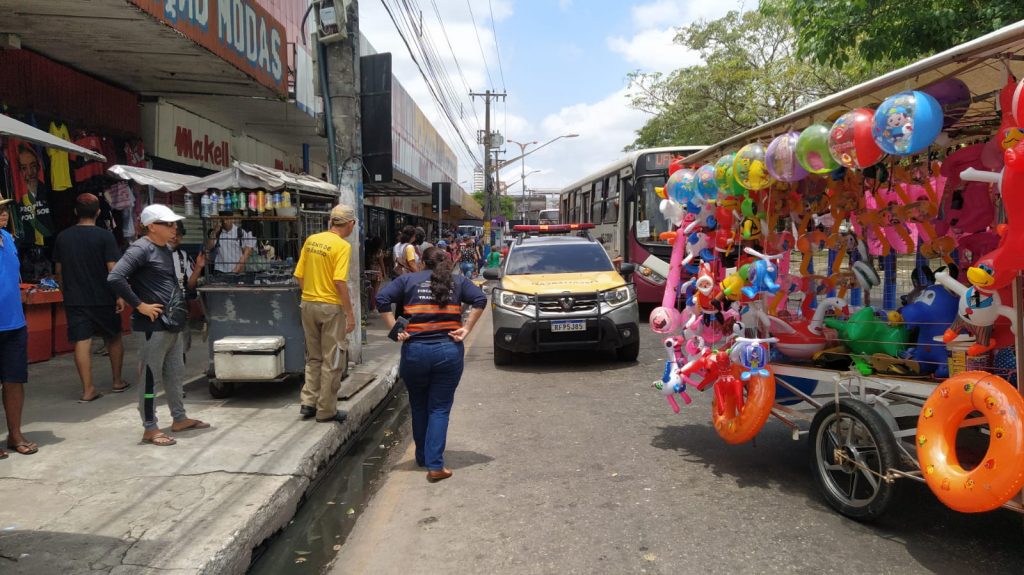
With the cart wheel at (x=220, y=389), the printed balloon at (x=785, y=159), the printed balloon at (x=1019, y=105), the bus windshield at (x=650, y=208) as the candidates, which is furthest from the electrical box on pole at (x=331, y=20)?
the printed balloon at (x=1019, y=105)

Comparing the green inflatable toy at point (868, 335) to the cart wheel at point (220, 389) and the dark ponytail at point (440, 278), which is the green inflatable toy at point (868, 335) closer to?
the dark ponytail at point (440, 278)

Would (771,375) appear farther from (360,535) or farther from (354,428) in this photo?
(354,428)

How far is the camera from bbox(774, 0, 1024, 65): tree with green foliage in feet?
26.1

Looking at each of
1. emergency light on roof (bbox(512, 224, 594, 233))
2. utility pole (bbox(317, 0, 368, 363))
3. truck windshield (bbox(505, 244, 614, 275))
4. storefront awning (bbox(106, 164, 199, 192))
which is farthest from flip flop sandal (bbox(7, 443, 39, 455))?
emergency light on roof (bbox(512, 224, 594, 233))

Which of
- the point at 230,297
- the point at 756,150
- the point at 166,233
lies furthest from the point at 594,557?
the point at 230,297

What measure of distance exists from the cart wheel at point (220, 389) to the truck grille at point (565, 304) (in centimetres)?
361

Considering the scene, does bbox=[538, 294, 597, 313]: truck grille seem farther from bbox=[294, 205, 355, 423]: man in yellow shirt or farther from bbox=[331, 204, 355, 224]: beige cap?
bbox=[331, 204, 355, 224]: beige cap

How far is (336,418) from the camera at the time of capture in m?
5.86

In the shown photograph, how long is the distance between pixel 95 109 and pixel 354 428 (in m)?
6.52

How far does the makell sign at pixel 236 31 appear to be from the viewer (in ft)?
23.6

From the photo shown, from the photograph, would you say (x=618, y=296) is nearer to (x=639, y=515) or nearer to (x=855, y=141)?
(x=639, y=515)

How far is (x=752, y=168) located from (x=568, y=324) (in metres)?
4.07

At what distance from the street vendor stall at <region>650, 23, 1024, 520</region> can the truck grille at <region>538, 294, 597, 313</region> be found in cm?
263

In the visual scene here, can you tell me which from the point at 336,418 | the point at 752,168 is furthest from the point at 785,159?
the point at 336,418
